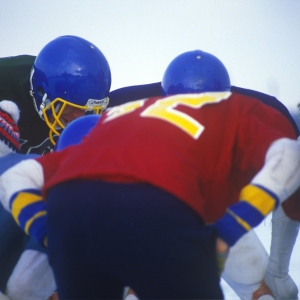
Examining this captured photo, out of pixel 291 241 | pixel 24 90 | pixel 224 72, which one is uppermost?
pixel 224 72

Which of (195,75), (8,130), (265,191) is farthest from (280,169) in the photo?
(195,75)

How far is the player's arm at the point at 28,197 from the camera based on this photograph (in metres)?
1.23

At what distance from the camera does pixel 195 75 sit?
248cm

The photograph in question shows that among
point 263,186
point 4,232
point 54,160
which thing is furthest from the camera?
point 4,232

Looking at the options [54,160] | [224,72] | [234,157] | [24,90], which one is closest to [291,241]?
[224,72]

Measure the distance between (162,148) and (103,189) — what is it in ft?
0.50

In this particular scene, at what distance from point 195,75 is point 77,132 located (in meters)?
1.19

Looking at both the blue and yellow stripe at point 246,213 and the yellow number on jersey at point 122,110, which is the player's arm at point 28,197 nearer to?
the yellow number on jersey at point 122,110

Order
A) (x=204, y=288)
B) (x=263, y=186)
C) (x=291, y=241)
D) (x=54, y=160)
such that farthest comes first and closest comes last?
(x=291, y=241) → (x=54, y=160) → (x=263, y=186) → (x=204, y=288)

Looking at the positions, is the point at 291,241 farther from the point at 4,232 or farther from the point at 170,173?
the point at 170,173

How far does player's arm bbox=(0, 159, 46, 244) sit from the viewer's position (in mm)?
1228

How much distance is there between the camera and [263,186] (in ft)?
3.56

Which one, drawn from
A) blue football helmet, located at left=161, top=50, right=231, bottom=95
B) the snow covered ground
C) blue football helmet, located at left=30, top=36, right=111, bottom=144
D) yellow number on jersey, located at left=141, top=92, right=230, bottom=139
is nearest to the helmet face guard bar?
blue football helmet, located at left=30, top=36, right=111, bottom=144

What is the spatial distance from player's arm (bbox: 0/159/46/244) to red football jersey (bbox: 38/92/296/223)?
0.04 metres
